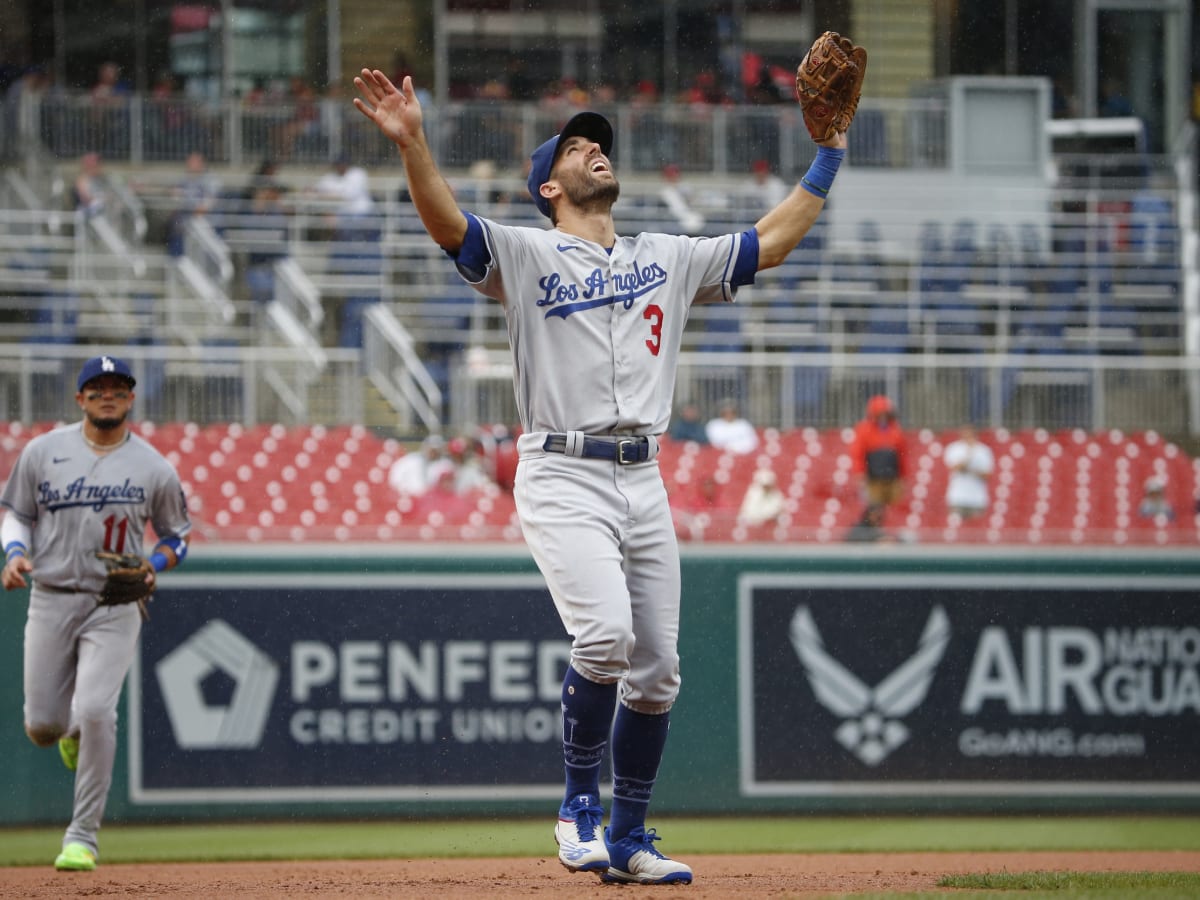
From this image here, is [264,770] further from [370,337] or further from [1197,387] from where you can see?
[1197,387]

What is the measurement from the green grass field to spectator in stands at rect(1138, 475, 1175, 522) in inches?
207

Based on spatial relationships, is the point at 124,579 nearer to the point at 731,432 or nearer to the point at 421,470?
the point at 421,470

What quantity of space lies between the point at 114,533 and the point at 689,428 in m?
8.21

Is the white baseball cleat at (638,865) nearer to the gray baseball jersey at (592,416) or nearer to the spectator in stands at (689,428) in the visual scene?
the gray baseball jersey at (592,416)

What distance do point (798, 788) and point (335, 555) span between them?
8.41 feet

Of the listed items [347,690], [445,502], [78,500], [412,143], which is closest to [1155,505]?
[445,502]

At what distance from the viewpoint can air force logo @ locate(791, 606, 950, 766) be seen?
8.79 meters

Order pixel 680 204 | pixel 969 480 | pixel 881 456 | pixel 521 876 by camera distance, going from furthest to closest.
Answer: pixel 680 204
pixel 969 480
pixel 881 456
pixel 521 876

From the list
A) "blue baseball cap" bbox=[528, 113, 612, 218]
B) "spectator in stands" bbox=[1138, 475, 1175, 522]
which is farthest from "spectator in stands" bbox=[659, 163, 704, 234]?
"blue baseball cap" bbox=[528, 113, 612, 218]

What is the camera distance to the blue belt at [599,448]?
4836 mm

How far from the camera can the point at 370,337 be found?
1512cm

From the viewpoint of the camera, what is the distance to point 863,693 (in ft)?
28.9

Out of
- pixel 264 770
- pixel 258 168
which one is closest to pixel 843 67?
pixel 264 770

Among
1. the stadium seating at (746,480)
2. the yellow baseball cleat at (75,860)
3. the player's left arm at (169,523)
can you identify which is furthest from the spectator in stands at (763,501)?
the yellow baseball cleat at (75,860)
